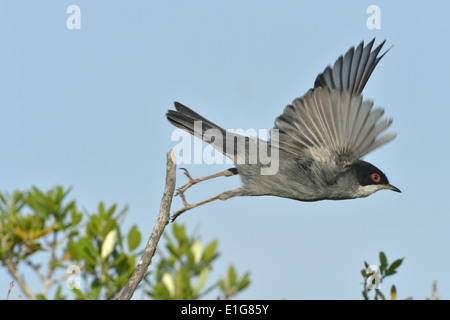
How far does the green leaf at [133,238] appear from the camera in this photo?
22.9 feet

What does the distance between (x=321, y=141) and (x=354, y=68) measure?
1.06 m

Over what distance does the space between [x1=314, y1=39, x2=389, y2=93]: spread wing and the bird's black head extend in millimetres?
836

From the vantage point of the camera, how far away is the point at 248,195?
264 inches

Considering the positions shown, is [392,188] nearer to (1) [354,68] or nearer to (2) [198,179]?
(1) [354,68]

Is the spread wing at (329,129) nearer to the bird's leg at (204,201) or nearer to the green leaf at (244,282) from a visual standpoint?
the bird's leg at (204,201)

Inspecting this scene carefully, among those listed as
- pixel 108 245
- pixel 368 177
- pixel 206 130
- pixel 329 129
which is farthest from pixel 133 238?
pixel 368 177

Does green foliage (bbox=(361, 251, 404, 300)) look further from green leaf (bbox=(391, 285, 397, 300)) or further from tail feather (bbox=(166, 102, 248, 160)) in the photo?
tail feather (bbox=(166, 102, 248, 160))

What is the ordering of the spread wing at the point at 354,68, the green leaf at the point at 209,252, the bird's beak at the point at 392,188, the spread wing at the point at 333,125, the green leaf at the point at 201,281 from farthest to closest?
1. the green leaf at the point at 209,252
2. the bird's beak at the point at 392,188
3. the green leaf at the point at 201,281
4. the spread wing at the point at 354,68
5. the spread wing at the point at 333,125

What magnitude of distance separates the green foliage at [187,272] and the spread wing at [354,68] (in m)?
2.43

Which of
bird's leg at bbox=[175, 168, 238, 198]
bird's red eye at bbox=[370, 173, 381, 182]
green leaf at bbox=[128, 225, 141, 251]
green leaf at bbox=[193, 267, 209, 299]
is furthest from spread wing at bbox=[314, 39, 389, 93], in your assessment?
green leaf at bbox=[128, 225, 141, 251]

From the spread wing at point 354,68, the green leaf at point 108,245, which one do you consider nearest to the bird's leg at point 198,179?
the green leaf at point 108,245
